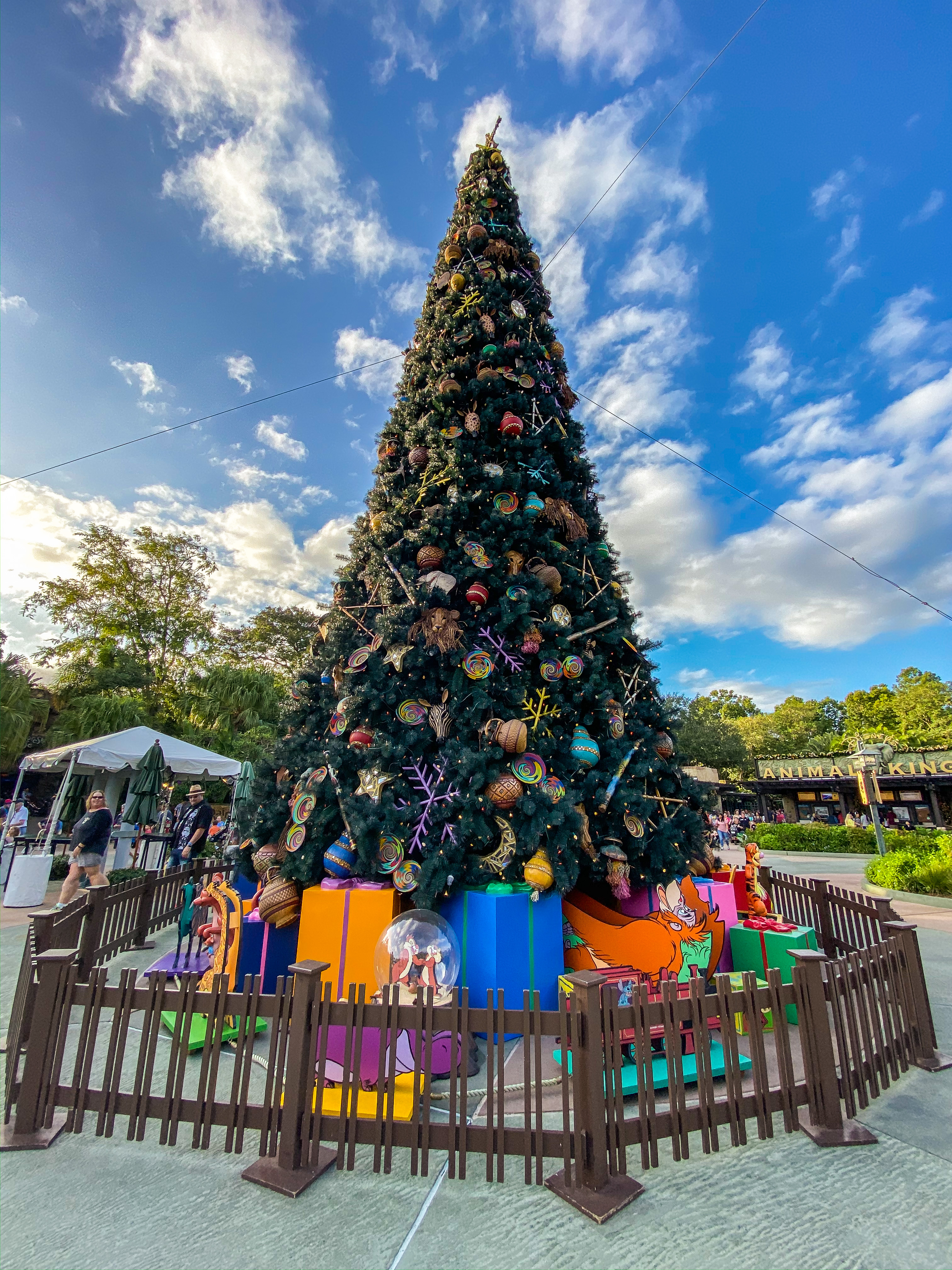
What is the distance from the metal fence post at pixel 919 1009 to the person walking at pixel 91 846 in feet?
29.8

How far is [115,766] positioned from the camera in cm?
1239

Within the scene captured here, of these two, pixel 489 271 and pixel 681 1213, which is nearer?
pixel 681 1213

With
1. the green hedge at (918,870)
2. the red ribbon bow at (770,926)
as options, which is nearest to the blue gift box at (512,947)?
the red ribbon bow at (770,926)

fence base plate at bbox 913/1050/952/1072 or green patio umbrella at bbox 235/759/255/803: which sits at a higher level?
green patio umbrella at bbox 235/759/255/803

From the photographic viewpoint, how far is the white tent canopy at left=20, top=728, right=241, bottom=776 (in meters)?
11.6

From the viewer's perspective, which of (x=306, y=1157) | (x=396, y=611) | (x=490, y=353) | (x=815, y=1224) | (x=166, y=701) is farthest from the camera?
(x=166, y=701)

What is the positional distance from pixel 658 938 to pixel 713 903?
1221 millimetres

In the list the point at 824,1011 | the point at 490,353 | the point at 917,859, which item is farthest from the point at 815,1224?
the point at 917,859

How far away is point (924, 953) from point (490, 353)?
9515 mm

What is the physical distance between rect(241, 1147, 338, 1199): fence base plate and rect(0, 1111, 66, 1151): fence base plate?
1.10 meters

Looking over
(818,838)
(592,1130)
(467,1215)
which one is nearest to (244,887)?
(467,1215)

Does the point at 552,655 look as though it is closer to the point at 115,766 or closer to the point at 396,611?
the point at 396,611

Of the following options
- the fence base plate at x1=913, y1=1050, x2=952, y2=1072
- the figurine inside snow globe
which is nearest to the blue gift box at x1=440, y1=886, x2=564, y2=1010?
the figurine inside snow globe

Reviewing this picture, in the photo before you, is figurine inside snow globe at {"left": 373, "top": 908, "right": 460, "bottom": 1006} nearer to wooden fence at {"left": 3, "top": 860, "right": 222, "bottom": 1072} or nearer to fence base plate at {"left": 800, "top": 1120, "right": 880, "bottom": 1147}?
wooden fence at {"left": 3, "top": 860, "right": 222, "bottom": 1072}
